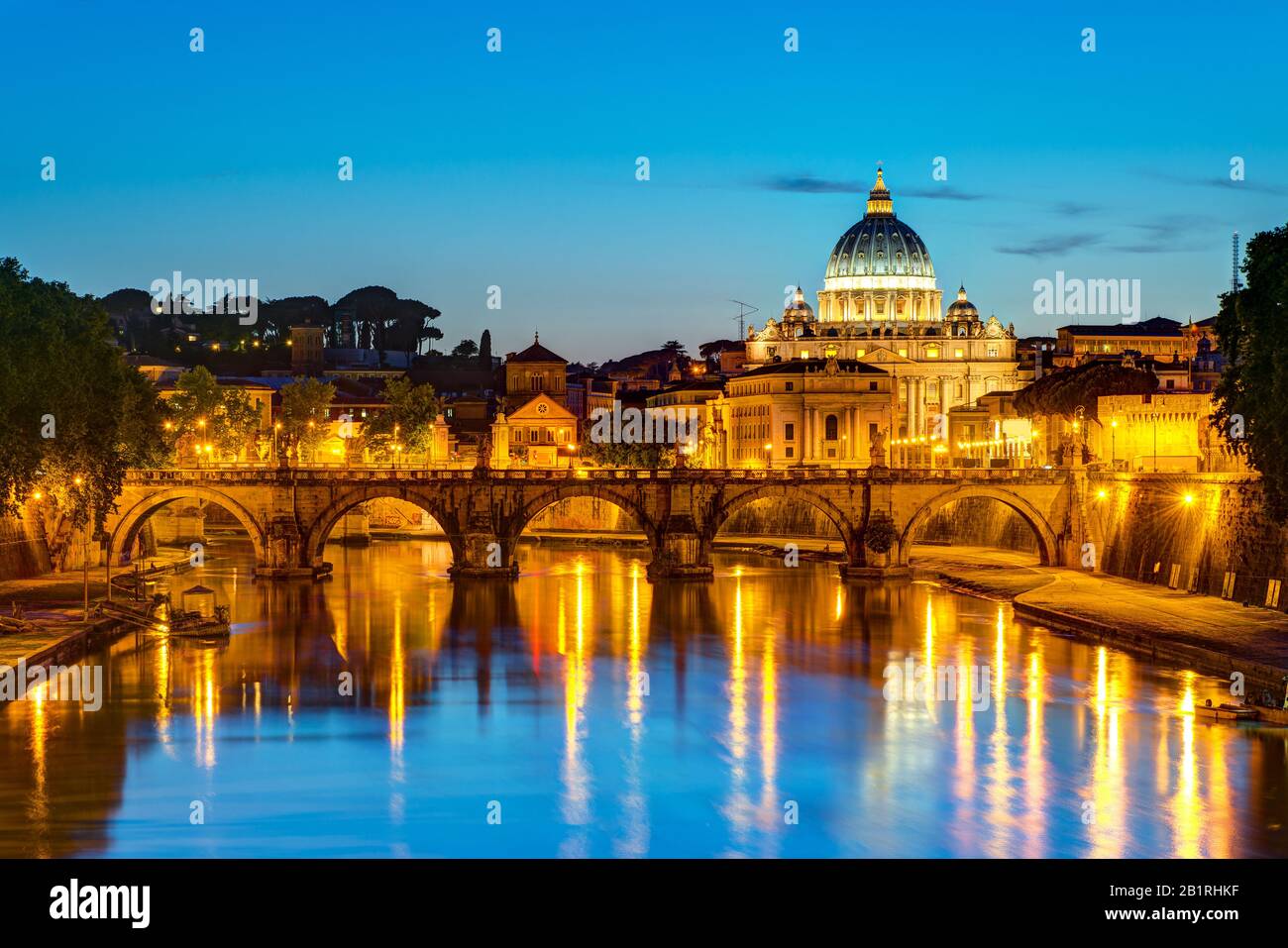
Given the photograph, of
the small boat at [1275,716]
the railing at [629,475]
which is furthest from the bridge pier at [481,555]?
the small boat at [1275,716]

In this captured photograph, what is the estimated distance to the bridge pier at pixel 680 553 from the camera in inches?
3140

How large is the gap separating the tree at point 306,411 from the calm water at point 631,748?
2343 inches

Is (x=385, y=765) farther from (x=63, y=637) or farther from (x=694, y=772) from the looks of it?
(x=63, y=637)

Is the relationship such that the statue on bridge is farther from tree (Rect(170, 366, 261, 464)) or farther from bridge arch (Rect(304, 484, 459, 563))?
tree (Rect(170, 366, 261, 464))

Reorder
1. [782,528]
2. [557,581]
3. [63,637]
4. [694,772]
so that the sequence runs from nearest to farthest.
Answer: [694,772] → [63,637] → [557,581] → [782,528]

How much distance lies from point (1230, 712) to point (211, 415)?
90257mm

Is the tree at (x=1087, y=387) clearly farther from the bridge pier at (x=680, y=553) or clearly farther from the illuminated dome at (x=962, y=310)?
the illuminated dome at (x=962, y=310)

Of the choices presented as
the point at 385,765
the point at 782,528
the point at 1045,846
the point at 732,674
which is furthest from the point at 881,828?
the point at 782,528

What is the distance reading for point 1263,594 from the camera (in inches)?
2267

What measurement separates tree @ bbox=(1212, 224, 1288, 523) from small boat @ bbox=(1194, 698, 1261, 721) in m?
9.53

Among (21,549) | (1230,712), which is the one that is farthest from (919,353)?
(1230,712)

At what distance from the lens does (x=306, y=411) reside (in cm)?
13062
